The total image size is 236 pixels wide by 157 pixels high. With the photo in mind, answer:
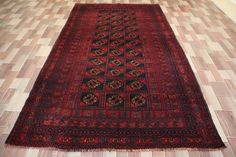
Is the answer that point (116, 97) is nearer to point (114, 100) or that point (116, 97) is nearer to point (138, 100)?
point (114, 100)

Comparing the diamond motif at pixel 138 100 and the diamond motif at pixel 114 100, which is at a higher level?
the diamond motif at pixel 114 100

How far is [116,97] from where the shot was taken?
2172mm

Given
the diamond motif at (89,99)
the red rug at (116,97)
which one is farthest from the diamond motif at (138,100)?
the diamond motif at (89,99)

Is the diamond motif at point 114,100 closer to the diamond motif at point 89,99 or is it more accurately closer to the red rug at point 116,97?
the red rug at point 116,97

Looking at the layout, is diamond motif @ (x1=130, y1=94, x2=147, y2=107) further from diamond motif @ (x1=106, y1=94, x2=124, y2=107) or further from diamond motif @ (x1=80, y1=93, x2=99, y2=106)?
diamond motif @ (x1=80, y1=93, x2=99, y2=106)

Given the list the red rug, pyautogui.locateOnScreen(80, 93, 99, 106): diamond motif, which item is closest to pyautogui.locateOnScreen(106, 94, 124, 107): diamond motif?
the red rug

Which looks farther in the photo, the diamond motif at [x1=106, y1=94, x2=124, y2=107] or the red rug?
the diamond motif at [x1=106, y1=94, x2=124, y2=107]

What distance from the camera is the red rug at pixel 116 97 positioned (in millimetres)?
1801

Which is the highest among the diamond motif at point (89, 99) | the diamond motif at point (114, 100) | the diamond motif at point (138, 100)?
the diamond motif at point (89, 99)

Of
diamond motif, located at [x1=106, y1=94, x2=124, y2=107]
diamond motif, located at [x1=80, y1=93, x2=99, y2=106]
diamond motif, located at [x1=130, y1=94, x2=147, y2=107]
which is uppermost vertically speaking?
diamond motif, located at [x1=80, y1=93, x2=99, y2=106]

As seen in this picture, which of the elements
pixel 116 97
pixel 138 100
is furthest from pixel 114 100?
pixel 138 100

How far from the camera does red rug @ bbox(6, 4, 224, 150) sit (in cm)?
180

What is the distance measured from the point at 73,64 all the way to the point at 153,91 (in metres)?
0.91

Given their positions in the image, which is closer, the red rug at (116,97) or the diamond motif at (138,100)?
the red rug at (116,97)
